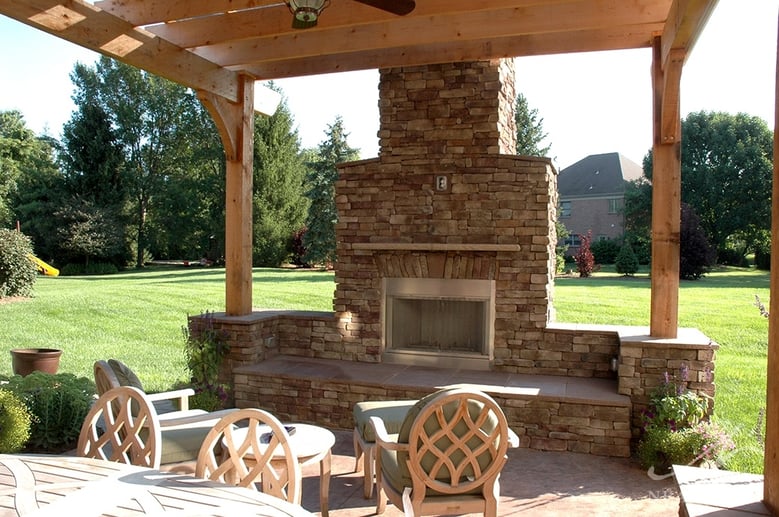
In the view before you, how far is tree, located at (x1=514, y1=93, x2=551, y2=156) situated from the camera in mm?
19391

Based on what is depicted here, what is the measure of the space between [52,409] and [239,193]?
8.21ft

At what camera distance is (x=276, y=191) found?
20.4 m

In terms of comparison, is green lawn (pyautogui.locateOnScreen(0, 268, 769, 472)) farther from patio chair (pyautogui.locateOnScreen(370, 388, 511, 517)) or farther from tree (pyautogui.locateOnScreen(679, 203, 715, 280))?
patio chair (pyautogui.locateOnScreen(370, 388, 511, 517))

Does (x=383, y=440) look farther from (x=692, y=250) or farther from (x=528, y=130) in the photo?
(x=528, y=130)

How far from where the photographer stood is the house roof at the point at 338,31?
415 centimetres

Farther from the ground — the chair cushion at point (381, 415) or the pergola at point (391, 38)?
the pergola at point (391, 38)

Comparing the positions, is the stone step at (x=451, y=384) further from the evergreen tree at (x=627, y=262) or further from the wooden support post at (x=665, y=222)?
the evergreen tree at (x=627, y=262)

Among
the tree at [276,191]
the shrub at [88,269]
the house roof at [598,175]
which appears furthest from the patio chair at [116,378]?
the house roof at [598,175]

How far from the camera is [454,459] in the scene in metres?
2.62

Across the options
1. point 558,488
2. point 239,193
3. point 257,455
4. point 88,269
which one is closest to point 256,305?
point 239,193

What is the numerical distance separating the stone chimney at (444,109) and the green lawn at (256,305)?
328cm

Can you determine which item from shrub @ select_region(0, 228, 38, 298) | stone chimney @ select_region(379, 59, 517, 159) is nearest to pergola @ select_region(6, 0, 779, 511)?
stone chimney @ select_region(379, 59, 517, 159)

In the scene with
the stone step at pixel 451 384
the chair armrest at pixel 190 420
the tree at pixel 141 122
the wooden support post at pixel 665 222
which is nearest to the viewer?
the chair armrest at pixel 190 420

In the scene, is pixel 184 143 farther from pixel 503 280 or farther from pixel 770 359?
pixel 770 359
